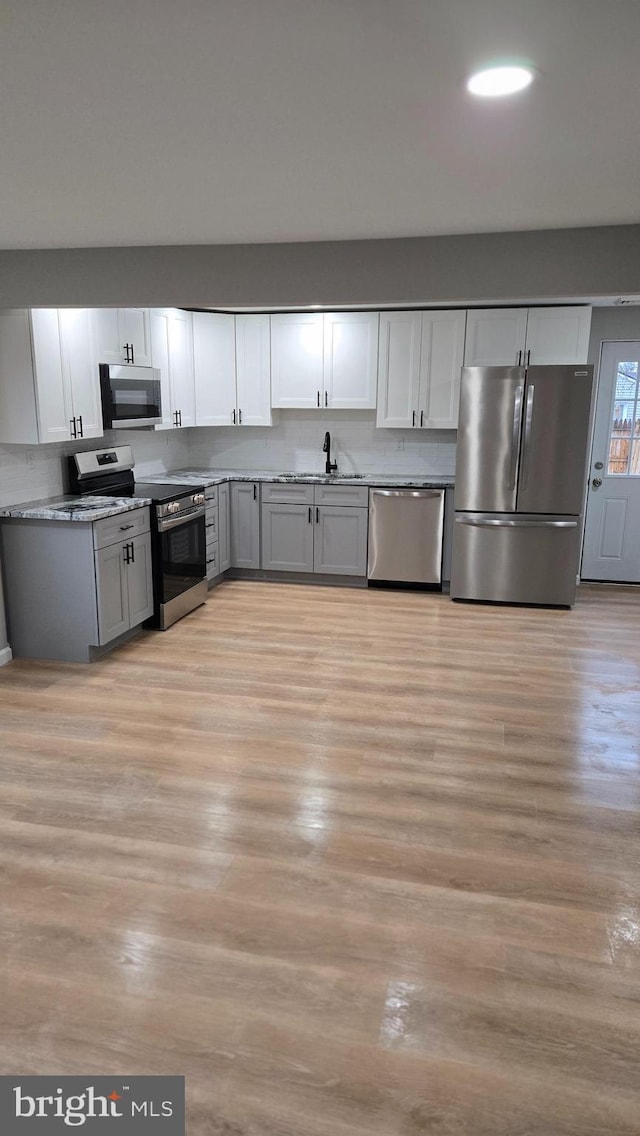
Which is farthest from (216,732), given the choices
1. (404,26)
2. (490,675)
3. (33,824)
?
(404,26)

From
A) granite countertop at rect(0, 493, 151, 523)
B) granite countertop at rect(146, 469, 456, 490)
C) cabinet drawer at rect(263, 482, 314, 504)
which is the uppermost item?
granite countertop at rect(146, 469, 456, 490)

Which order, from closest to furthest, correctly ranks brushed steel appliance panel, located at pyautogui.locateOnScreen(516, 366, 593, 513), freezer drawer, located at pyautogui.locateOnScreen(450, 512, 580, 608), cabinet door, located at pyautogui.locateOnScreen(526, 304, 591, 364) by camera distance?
brushed steel appliance panel, located at pyautogui.locateOnScreen(516, 366, 593, 513)
freezer drawer, located at pyautogui.locateOnScreen(450, 512, 580, 608)
cabinet door, located at pyautogui.locateOnScreen(526, 304, 591, 364)

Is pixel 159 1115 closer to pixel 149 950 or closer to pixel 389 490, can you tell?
pixel 149 950

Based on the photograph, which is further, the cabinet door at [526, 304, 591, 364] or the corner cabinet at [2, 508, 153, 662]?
the cabinet door at [526, 304, 591, 364]

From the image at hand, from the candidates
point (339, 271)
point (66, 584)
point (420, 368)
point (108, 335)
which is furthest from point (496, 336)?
point (66, 584)

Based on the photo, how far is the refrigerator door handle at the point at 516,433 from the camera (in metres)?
5.51

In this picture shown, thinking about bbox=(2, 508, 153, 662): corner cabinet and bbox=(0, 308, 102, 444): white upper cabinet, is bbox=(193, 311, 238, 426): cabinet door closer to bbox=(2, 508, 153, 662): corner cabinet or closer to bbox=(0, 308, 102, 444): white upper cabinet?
bbox=(0, 308, 102, 444): white upper cabinet

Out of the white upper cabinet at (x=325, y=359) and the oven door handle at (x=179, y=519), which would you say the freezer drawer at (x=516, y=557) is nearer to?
the white upper cabinet at (x=325, y=359)

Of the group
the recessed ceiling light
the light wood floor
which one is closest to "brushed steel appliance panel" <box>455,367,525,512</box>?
the light wood floor

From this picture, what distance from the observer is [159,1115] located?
1.69 m

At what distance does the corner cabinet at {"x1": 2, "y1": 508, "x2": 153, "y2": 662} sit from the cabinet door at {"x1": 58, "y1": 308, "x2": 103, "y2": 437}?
2.16ft

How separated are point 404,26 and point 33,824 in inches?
110

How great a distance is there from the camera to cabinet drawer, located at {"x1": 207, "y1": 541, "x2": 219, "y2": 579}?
6164 mm

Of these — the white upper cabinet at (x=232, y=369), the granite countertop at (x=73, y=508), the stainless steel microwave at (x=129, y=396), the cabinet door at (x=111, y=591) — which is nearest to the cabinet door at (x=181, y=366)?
the white upper cabinet at (x=232, y=369)
